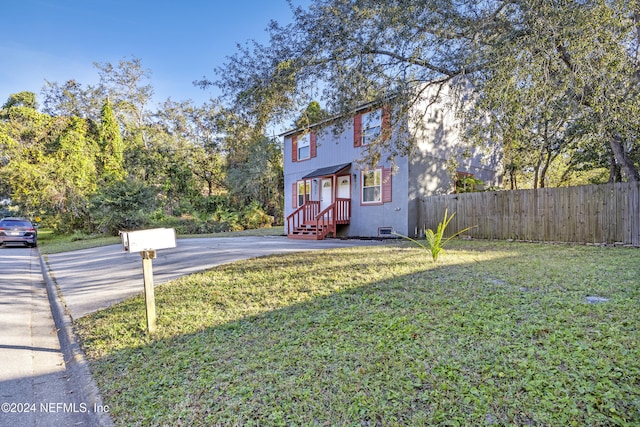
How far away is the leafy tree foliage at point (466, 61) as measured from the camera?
16.8ft

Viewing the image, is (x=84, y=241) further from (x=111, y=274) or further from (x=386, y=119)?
(x=386, y=119)

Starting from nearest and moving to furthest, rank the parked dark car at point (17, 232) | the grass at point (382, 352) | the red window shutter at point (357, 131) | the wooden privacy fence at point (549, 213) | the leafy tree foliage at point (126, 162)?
the grass at point (382, 352) → the wooden privacy fence at point (549, 213) → the red window shutter at point (357, 131) → the parked dark car at point (17, 232) → the leafy tree foliage at point (126, 162)

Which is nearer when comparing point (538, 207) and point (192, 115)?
point (538, 207)

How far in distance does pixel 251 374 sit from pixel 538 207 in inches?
375

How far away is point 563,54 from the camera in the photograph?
5461 mm

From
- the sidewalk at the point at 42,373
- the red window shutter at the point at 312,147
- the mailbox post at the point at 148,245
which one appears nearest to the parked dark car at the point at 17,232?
the sidewalk at the point at 42,373

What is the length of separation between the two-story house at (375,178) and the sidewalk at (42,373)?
27.2ft

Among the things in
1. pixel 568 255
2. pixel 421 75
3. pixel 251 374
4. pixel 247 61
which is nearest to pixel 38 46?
pixel 247 61

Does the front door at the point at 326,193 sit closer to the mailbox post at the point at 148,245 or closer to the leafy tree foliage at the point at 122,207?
the leafy tree foliage at the point at 122,207

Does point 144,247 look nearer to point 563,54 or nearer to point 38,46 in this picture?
point 563,54

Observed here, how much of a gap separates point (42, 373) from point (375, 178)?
11009 mm

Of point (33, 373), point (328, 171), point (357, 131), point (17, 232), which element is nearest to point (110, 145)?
point (17, 232)

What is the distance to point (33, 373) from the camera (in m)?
2.84

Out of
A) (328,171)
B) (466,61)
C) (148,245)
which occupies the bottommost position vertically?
(148,245)
